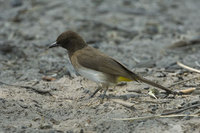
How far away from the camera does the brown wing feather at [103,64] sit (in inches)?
235

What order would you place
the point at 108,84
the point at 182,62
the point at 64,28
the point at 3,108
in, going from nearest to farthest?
1. the point at 3,108
2. the point at 108,84
3. the point at 182,62
4. the point at 64,28

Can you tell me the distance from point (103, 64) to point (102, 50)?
2.66 meters

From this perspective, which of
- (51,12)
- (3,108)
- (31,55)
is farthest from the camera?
(51,12)

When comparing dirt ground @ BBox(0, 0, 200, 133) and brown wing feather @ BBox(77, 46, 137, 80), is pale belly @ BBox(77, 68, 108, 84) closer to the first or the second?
brown wing feather @ BBox(77, 46, 137, 80)

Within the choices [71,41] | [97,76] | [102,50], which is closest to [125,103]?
[97,76]

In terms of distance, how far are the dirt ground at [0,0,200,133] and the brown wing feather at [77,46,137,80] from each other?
1.18ft

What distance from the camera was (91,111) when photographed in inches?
215

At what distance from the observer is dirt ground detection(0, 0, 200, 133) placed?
16.5ft

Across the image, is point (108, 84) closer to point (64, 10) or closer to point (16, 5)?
point (64, 10)

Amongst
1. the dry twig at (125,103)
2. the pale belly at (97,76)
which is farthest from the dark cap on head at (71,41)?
the dry twig at (125,103)

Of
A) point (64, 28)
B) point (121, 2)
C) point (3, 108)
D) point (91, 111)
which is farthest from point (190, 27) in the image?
point (3, 108)

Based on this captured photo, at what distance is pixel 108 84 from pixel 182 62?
2.32 metres

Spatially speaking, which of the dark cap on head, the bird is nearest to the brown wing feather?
the bird

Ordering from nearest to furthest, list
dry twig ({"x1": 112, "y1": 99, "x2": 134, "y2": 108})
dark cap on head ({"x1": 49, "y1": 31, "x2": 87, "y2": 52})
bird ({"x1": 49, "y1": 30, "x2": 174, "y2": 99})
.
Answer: dry twig ({"x1": 112, "y1": 99, "x2": 134, "y2": 108}) → bird ({"x1": 49, "y1": 30, "x2": 174, "y2": 99}) → dark cap on head ({"x1": 49, "y1": 31, "x2": 87, "y2": 52})
